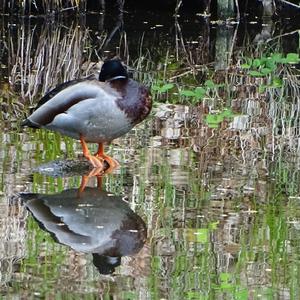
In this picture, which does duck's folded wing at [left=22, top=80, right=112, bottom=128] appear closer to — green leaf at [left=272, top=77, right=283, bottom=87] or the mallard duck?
the mallard duck

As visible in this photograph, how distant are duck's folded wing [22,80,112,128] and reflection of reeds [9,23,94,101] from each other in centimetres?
228

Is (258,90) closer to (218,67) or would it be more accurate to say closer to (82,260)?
(218,67)

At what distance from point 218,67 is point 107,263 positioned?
6.08m

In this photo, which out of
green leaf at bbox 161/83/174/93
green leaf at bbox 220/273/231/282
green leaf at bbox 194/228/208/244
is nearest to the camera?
green leaf at bbox 220/273/231/282

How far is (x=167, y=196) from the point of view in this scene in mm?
6516

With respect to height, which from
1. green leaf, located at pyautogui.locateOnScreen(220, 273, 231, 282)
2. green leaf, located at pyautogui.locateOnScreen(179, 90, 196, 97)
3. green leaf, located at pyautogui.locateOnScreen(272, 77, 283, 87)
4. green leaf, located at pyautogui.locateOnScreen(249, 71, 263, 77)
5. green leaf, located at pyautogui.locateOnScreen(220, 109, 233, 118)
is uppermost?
green leaf, located at pyautogui.locateOnScreen(249, 71, 263, 77)

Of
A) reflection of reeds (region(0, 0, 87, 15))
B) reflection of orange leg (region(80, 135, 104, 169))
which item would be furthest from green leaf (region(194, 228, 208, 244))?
reflection of reeds (region(0, 0, 87, 15))

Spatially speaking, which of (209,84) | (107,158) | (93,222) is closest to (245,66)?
(209,84)

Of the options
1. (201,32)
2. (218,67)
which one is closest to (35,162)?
(218,67)

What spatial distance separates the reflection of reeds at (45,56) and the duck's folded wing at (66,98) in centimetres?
228

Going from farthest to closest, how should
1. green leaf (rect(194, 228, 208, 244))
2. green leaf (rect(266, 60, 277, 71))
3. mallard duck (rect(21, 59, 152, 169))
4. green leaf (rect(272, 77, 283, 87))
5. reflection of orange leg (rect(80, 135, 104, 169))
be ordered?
green leaf (rect(266, 60, 277, 71)) < green leaf (rect(272, 77, 283, 87)) < reflection of orange leg (rect(80, 135, 104, 169)) < mallard duck (rect(21, 59, 152, 169)) < green leaf (rect(194, 228, 208, 244))

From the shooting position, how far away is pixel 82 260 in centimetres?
530

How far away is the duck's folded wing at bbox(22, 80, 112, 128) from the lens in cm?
692

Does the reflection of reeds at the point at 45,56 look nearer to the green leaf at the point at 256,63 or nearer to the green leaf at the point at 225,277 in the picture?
the green leaf at the point at 256,63
